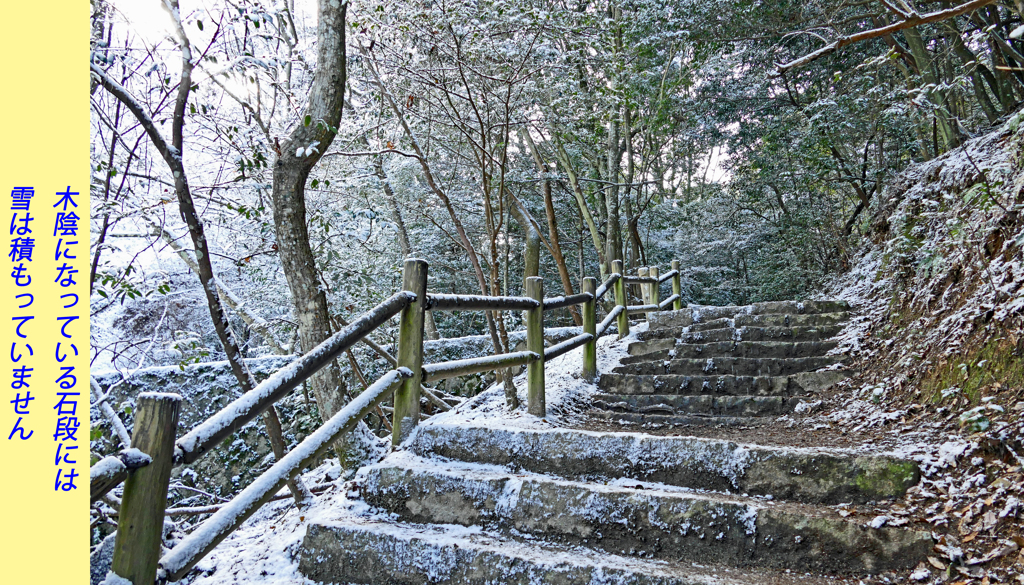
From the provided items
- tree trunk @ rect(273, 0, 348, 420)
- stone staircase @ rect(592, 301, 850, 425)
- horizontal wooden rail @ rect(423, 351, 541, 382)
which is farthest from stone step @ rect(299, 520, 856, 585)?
stone staircase @ rect(592, 301, 850, 425)

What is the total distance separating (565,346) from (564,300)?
410mm

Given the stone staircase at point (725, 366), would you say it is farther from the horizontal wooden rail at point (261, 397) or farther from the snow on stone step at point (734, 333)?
the horizontal wooden rail at point (261, 397)

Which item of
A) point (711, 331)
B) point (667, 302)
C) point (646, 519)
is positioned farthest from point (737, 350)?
point (646, 519)

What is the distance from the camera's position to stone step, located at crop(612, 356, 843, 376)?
17.4ft

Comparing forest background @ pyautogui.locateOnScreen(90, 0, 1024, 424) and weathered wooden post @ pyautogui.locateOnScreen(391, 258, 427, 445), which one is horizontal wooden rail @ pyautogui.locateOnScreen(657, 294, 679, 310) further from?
weathered wooden post @ pyautogui.locateOnScreen(391, 258, 427, 445)

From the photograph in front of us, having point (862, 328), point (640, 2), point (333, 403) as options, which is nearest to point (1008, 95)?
point (862, 328)

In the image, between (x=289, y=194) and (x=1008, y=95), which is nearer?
(x=289, y=194)

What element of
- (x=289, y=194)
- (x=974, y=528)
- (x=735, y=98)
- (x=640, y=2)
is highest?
(x=640, y=2)

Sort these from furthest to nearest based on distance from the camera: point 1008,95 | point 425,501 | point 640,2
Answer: point 640,2 < point 1008,95 < point 425,501

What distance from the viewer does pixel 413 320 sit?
2.95m

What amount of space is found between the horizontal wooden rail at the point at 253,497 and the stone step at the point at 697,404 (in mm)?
2805

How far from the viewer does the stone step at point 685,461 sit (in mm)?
2593

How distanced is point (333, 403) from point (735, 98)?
9.96 meters

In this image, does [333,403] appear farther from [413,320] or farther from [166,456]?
[166,456]
